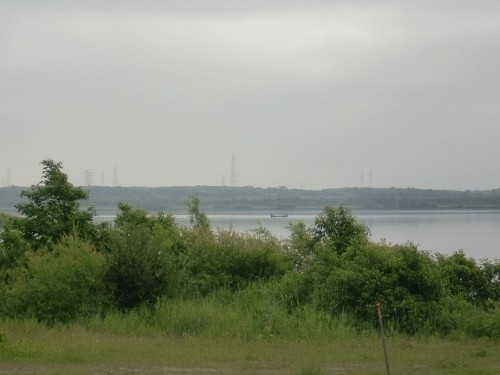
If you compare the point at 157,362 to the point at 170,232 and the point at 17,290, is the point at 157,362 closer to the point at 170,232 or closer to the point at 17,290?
the point at 17,290

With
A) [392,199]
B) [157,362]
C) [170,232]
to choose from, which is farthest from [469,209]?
[157,362]

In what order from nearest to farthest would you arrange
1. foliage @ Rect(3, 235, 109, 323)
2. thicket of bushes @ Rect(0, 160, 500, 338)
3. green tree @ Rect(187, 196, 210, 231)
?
thicket of bushes @ Rect(0, 160, 500, 338), foliage @ Rect(3, 235, 109, 323), green tree @ Rect(187, 196, 210, 231)

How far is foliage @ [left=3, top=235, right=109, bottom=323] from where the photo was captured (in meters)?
22.7

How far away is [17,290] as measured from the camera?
2327 centimetres

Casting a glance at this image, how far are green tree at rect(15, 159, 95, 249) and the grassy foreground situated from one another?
886 cm

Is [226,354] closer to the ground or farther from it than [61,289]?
closer to the ground

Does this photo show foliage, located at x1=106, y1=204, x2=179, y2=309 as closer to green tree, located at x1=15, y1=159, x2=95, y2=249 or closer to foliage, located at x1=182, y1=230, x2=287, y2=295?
foliage, located at x1=182, y1=230, x2=287, y2=295

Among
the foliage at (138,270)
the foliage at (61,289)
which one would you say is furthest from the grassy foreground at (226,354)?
the foliage at (138,270)

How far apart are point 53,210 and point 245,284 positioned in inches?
314

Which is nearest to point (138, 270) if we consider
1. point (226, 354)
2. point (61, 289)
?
point (61, 289)

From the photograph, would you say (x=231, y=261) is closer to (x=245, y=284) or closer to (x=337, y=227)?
(x=245, y=284)

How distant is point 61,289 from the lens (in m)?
22.9

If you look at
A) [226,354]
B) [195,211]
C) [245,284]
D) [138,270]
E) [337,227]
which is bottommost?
[226,354]

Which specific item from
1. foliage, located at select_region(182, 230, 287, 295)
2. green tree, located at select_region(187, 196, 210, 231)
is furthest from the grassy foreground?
green tree, located at select_region(187, 196, 210, 231)
